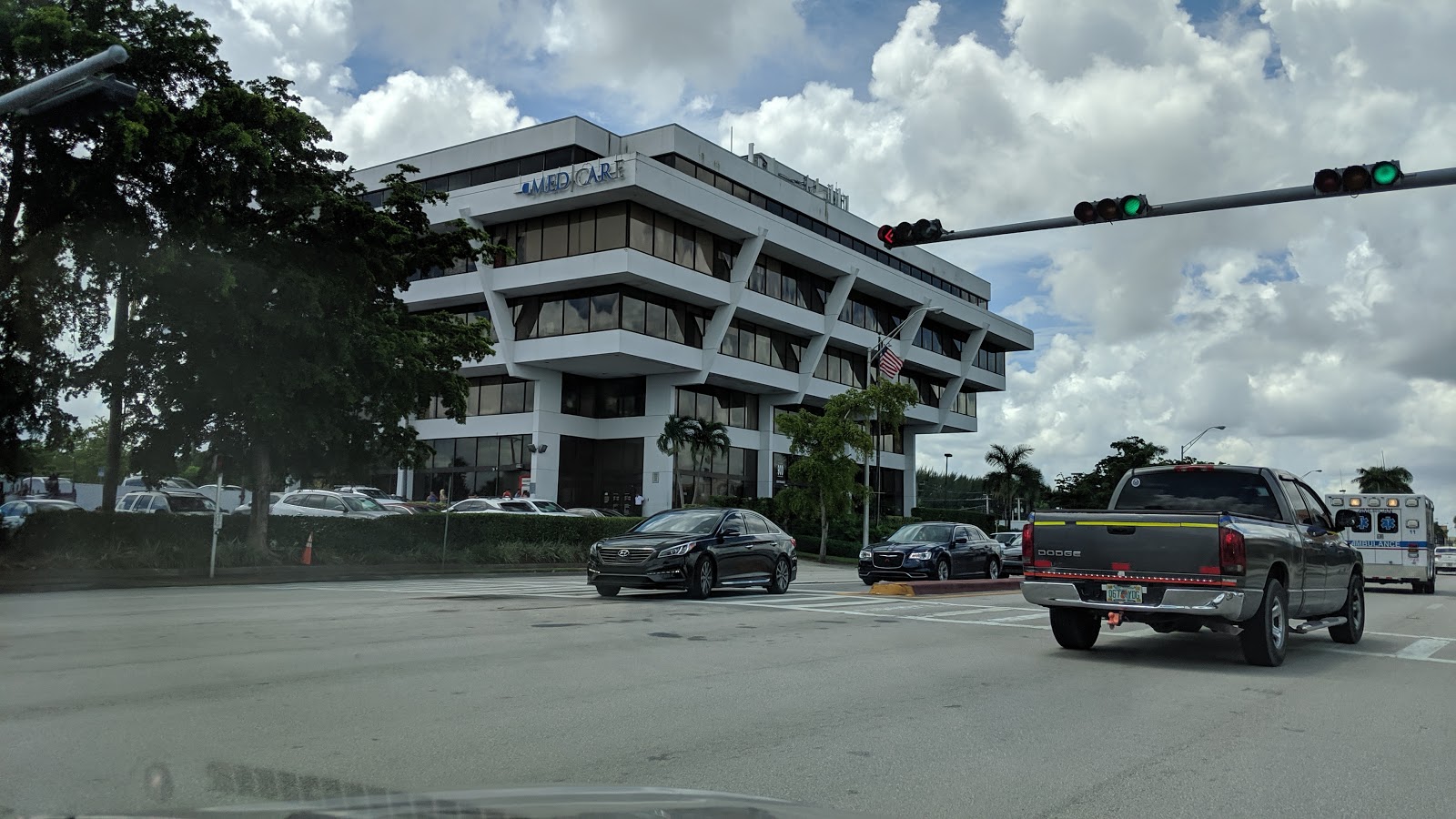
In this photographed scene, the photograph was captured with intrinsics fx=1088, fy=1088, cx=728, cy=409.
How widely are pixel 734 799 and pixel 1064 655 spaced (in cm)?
864

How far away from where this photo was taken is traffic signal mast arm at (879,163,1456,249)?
12.3 meters

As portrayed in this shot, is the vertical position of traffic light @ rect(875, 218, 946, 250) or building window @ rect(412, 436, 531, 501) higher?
traffic light @ rect(875, 218, 946, 250)

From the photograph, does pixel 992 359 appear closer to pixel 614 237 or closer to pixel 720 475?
pixel 720 475

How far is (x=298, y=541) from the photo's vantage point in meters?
27.1

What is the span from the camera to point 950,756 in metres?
6.28

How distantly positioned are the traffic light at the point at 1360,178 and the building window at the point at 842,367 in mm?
50624

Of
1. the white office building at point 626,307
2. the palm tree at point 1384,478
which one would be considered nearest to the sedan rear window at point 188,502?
the white office building at point 626,307

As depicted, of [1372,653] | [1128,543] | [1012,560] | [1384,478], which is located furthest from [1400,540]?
[1384,478]

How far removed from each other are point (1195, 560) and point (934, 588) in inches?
473

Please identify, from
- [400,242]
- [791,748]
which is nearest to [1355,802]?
[791,748]

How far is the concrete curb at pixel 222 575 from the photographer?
62.3ft

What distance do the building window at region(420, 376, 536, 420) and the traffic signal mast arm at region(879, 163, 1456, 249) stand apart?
40401 millimetres

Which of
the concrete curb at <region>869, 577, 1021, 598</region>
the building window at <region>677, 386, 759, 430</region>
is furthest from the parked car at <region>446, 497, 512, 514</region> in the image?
the concrete curb at <region>869, 577, 1021, 598</region>

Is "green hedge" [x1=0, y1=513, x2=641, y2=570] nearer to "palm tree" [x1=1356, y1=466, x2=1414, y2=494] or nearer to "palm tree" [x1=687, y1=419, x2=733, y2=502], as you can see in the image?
"palm tree" [x1=687, y1=419, x2=733, y2=502]
